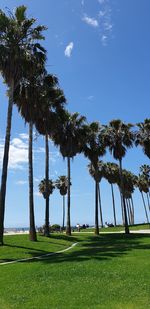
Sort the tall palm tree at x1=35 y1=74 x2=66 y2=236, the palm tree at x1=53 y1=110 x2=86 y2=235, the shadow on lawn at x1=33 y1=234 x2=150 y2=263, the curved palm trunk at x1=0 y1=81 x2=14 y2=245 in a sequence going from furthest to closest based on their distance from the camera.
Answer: the palm tree at x1=53 y1=110 x2=86 y2=235 < the tall palm tree at x1=35 y1=74 x2=66 y2=236 < the curved palm trunk at x1=0 y1=81 x2=14 y2=245 < the shadow on lawn at x1=33 y1=234 x2=150 y2=263

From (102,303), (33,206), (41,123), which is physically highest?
(41,123)

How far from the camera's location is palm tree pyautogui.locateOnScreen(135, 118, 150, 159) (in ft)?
171

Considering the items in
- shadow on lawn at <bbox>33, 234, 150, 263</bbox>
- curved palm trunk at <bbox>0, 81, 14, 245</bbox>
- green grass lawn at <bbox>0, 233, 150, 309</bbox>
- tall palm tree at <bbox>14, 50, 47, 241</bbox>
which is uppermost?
tall palm tree at <bbox>14, 50, 47, 241</bbox>

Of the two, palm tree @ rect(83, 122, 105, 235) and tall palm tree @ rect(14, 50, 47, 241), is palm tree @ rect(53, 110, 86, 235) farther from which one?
tall palm tree @ rect(14, 50, 47, 241)

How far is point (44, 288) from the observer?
12.2 m

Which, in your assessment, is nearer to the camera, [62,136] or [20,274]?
[20,274]

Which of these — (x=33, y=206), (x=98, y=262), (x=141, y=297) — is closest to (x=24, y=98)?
(x=33, y=206)

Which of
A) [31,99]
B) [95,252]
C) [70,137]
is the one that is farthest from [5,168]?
[70,137]

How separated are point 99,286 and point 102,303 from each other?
207 cm

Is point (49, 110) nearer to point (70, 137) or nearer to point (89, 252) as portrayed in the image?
point (70, 137)

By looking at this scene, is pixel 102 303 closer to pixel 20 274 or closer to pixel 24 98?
pixel 20 274

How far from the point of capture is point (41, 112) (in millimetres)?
34344

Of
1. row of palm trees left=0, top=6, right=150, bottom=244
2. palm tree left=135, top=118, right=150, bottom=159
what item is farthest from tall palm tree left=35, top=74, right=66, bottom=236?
palm tree left=135, top=118, right=150, bottom=159

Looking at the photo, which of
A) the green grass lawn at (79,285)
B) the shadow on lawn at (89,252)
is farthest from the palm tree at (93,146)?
the green grass lawn at (79,285)
